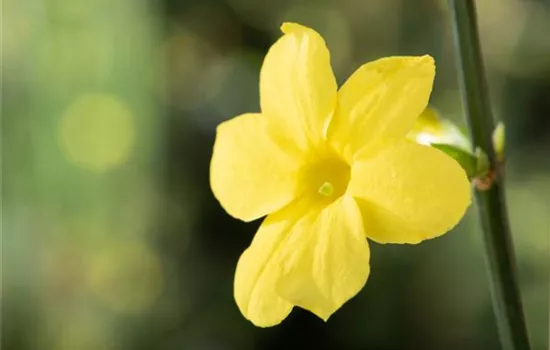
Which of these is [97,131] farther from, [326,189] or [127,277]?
[326,189]

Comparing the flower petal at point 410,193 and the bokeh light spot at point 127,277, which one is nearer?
the flower petal at point 410,193

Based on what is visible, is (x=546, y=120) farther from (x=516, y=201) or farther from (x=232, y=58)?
(x=232, y=58)

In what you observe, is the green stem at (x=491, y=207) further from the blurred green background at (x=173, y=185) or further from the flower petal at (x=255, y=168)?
the blurred green background at (x=173, y=185)

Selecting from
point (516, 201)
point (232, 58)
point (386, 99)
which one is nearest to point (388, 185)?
point (386, 99)

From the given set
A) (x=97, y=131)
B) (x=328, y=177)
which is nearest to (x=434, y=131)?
(x=328, y=177)

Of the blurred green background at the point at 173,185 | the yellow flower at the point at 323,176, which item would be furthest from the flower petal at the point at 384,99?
the blurred green background at the point at 173,185

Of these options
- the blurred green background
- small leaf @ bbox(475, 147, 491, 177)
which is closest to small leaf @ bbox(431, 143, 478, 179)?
small leaf @ bbox(475, 147, 491, 177)

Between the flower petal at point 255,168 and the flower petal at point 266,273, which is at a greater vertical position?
the flower petal at point 255,168
